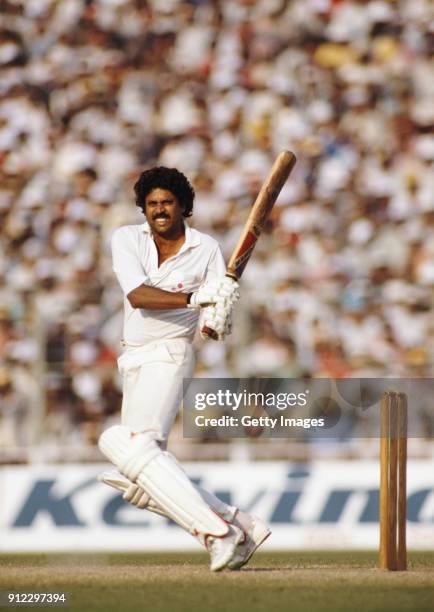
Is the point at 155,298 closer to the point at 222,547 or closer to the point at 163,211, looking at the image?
the point at 163,211

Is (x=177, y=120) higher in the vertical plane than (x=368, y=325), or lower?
higher

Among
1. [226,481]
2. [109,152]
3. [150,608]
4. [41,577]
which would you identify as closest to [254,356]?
[226,481]

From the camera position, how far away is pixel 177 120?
10.6 meters

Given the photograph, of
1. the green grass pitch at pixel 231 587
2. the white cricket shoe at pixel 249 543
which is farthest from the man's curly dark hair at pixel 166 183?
the green grass pitch at pixel 231 587

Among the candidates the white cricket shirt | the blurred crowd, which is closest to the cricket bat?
the white cricket shirt

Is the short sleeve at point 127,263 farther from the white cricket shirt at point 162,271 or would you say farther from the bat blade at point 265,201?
the bat blade at point 265,201

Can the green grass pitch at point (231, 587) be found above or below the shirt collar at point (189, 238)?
below

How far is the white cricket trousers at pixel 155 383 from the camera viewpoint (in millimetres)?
5199

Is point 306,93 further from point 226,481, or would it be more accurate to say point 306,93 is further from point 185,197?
point 185,197

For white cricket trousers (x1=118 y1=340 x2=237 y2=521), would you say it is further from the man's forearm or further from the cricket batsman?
the man's forearm

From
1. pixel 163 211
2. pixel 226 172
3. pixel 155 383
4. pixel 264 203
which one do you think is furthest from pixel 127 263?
pixel 226 172

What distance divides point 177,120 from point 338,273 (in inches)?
87.5

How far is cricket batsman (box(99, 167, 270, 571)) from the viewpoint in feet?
16.4

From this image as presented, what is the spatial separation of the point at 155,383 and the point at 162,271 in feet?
1.56
